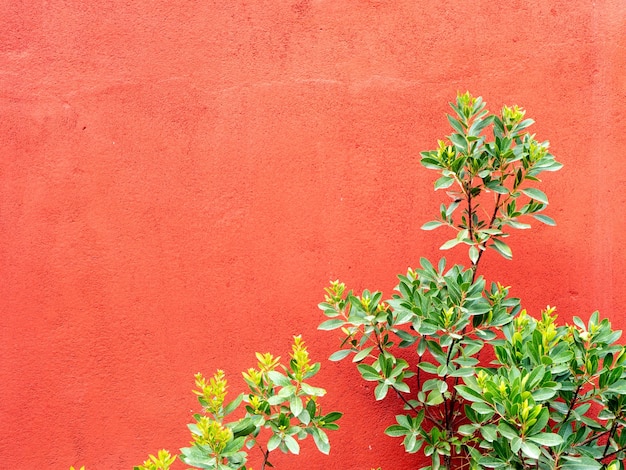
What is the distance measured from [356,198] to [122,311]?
116 centimetres

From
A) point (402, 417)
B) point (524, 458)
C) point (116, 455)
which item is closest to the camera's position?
point (524, 458)

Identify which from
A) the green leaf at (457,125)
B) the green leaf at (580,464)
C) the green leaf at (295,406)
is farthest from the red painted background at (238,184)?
the green leaf at (580,464)

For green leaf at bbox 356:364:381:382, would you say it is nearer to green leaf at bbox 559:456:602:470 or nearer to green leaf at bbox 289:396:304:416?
green leaf at bbox 289:396:304:416

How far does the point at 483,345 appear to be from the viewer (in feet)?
7.61

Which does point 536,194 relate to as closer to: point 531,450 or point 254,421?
point 531,450

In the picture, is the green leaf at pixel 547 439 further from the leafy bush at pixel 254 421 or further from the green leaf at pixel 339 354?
the green leaf at pixel 339 354

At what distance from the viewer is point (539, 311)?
2625 mm

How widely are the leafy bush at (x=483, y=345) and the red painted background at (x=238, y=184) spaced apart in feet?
0.90

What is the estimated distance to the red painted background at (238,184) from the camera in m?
2.63

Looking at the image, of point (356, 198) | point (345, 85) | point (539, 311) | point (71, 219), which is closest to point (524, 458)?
point (539, 311)

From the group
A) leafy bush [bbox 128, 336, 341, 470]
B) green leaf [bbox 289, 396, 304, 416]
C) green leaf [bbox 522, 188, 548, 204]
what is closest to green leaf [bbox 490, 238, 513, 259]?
green leaf [bbox 522, 188, 548, 204]

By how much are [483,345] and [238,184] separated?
4.11 ft

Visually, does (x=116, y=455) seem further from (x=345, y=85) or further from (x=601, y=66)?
(x=601, y=66)

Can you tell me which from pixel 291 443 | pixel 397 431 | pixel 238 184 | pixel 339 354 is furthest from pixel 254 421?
pixel 238 184
